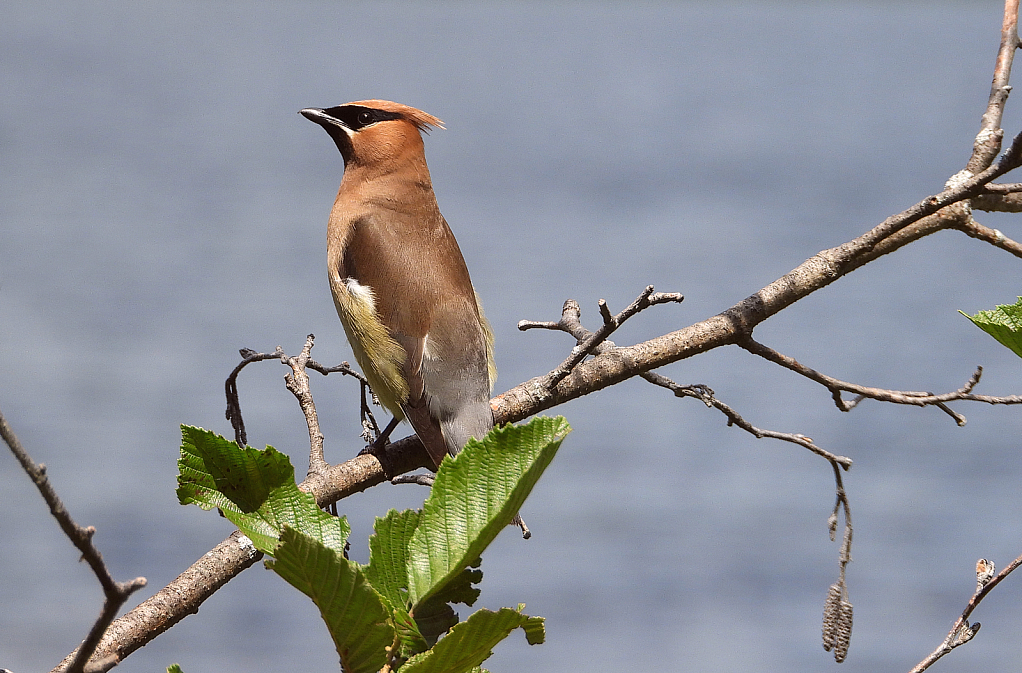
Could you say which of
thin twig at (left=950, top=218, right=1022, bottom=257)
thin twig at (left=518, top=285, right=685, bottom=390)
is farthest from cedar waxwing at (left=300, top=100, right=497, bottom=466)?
thin twig at (left=950, top=218, right=1022, bottom=257)

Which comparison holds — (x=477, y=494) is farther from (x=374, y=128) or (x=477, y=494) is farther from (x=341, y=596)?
Result: (x=374, y=128)

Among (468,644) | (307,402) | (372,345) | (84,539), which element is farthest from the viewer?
(372,345)

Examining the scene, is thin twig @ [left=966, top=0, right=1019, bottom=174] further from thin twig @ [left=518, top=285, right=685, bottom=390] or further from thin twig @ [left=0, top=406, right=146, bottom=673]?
thin twig @ [left=0, top=406, right=146, bottom=673]

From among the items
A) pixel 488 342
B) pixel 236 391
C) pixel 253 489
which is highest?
pixel 488 342

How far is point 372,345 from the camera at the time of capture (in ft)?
12.5

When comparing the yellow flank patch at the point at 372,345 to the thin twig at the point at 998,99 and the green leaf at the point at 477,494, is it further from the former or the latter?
the green leaf at the point at 477,494

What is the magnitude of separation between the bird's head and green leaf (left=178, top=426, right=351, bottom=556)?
3213 millimetres

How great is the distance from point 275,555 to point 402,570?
169 mm

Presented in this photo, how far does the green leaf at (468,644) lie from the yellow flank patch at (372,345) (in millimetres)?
2433

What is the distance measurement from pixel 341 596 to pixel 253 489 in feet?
0.78

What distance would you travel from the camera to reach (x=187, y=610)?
1839 mm

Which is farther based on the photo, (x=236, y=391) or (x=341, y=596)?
(x=236, y=391)

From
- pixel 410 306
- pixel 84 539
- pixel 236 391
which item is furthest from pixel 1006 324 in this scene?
pixel 410 306

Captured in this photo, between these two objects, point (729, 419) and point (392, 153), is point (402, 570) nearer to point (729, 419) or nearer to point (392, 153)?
point (729, 419)
